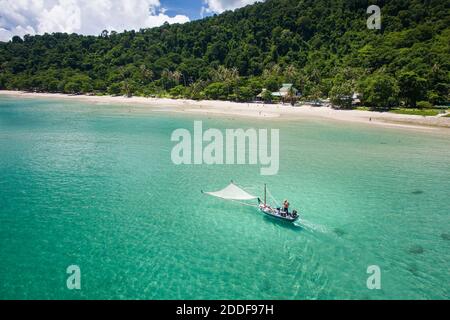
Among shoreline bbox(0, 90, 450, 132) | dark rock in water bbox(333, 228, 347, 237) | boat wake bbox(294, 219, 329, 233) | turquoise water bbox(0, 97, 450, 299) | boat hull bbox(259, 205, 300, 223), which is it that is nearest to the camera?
turquoise water bbox(0, 97, 450, 299)

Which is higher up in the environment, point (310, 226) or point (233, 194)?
point (233, 194)

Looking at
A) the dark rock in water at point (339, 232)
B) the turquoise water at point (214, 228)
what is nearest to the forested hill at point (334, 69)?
the turquoise water at point (214, 228)

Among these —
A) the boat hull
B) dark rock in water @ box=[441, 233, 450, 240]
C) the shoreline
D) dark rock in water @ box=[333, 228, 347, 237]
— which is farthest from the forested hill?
the boat hull

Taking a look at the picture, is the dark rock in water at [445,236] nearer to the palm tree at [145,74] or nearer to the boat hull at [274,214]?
the boat hull at [274,214]

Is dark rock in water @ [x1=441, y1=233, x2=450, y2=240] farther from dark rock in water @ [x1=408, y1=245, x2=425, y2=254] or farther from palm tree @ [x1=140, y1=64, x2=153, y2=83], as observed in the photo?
palm tree @ [x1=140, y1=64, x2=153, y2=83]

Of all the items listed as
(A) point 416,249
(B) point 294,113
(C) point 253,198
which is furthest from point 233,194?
(B) point 294,113

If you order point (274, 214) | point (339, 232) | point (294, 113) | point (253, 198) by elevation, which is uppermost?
point (294, 113)

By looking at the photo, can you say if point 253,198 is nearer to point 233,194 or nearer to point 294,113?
point 233,194
